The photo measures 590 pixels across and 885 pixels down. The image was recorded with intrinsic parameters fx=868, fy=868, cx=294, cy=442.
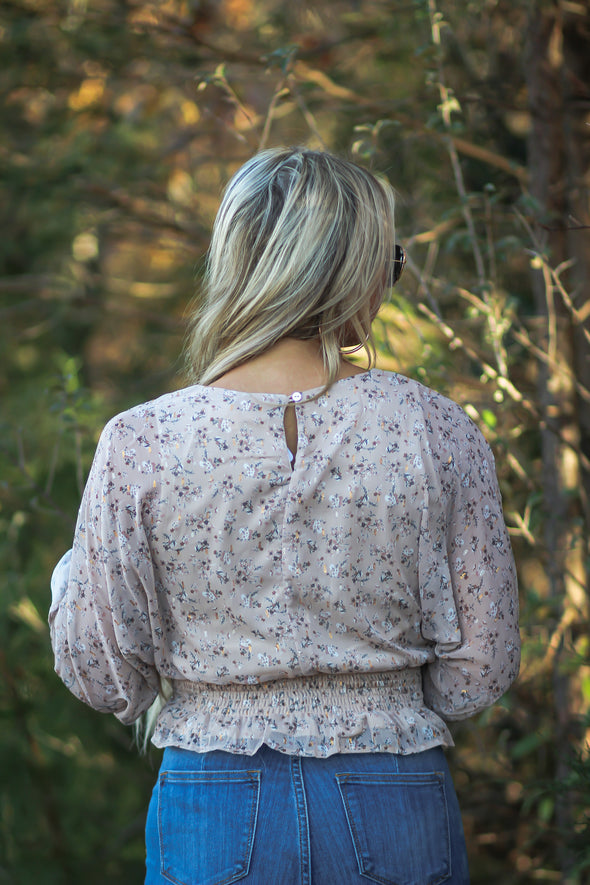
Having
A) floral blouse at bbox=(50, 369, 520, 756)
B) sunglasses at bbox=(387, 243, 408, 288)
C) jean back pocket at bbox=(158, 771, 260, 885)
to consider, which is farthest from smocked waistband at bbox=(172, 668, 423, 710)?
sunglasses at bbox=(387, 243, 408, 288)

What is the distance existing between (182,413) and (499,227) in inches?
81.6

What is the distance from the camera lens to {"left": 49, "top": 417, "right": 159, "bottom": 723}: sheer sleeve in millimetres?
1238

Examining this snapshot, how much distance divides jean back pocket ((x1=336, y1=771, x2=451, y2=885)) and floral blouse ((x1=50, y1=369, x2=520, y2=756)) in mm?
52

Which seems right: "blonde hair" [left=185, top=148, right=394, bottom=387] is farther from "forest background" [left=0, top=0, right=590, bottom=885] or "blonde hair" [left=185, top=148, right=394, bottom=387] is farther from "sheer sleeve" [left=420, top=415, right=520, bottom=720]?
"forest background" [left=0, top=0, right=590, bottom=885]

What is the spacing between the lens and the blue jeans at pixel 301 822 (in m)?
1.20

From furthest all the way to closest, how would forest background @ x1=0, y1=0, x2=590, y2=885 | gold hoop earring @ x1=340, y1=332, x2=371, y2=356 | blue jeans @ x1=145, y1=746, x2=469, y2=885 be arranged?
forest background @ x1=0, y1=0, x2=590, y2=885 < gold hoop earring @ x1=340, y1=332, x2=371, y2=356 < blue jeans @ x1=145, y1=746, x2=469, y2=885

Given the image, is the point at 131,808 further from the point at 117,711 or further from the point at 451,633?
the point at 451,633

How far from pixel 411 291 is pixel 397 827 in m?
1.86

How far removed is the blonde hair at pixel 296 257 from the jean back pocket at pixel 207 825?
59 cm

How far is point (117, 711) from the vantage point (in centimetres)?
146

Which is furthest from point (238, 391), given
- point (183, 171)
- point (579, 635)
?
point (183, 171)

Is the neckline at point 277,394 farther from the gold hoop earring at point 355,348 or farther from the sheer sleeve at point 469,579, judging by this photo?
the sheer sleeve at point 469,579

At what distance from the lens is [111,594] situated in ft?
4.25

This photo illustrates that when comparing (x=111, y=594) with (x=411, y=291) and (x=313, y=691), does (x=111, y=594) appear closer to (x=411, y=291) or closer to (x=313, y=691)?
(x=313, y=691)
